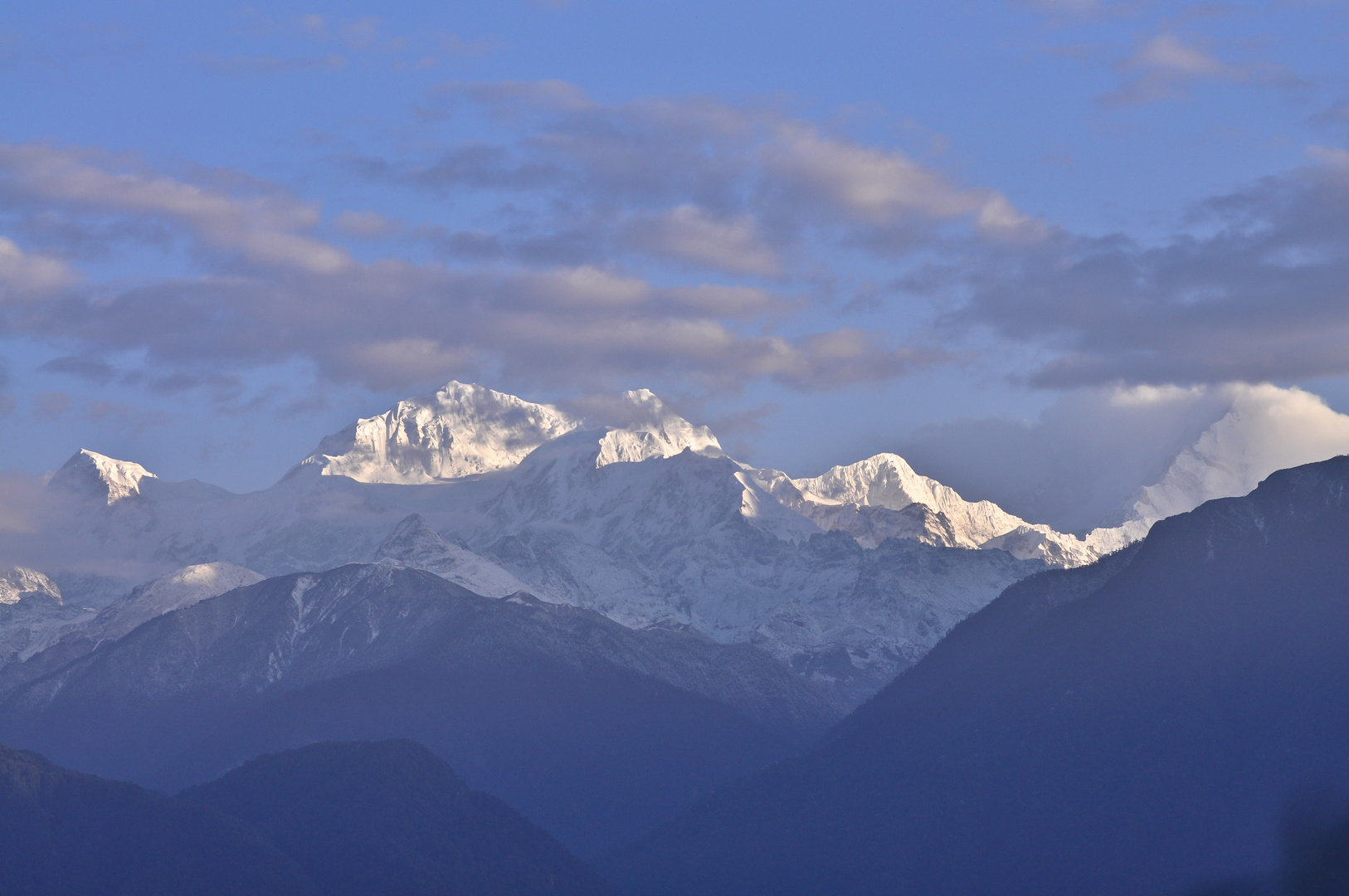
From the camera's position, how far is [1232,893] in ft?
526

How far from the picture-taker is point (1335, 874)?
474 ft

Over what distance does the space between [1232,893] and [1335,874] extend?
1695 centimetres

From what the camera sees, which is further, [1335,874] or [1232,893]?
[1232,893]
